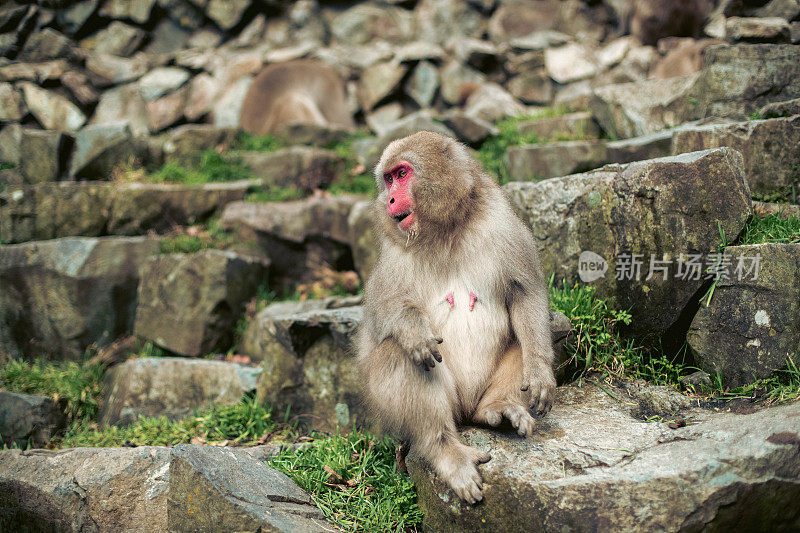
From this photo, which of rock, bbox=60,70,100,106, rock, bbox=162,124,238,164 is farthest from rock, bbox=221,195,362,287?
rock, bbox=60,70,100,106

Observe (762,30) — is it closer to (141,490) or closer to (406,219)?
(406,219)

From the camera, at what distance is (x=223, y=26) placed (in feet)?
38.5

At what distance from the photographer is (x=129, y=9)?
11344 millimetres

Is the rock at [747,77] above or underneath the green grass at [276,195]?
above

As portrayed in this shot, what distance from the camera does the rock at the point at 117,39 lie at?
36.4 feet

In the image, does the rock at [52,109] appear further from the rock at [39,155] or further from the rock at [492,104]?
the rock at [492,104]

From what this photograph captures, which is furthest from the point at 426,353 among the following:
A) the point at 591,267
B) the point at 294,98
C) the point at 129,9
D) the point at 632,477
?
the point at 129,9

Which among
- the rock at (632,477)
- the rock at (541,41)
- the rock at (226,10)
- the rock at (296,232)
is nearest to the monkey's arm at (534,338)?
the rock at (632,477)

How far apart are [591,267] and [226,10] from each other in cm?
1047

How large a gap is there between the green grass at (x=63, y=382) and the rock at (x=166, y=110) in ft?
19.2

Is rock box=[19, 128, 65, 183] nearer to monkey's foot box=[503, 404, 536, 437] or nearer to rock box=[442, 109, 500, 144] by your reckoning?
rock box=[442, 109, 500, 144]

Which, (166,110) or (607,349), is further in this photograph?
(166,110)

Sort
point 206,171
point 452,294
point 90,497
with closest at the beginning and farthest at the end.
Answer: point 452,294, point 90,497, point 206,171

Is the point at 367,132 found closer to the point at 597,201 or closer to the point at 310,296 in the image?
the point at 310,296
